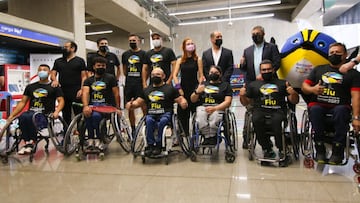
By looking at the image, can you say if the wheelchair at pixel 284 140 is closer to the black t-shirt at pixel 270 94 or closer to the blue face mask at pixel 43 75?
the black t-shirt at pixel 270 94

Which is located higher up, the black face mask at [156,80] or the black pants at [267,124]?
the black face mask at [156,80]

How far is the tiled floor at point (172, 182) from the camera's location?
226 centimetres

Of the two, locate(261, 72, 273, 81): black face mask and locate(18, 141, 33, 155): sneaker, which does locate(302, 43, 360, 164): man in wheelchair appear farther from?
locate(18, 141, 33, 155): sneaker

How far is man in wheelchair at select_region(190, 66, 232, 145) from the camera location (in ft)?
10.4

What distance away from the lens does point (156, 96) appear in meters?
3.31

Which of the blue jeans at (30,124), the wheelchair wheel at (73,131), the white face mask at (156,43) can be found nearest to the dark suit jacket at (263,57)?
the white face mask at (156,43)

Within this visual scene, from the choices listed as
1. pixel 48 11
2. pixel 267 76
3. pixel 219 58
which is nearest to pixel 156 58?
pixel 219 58

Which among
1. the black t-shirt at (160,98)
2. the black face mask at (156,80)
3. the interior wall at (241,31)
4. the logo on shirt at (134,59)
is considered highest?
the interior wall at (241,31)

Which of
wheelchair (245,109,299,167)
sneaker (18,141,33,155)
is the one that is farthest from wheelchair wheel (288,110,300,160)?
sneaker (18,141,33,155)

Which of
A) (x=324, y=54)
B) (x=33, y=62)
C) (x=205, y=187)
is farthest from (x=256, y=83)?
(x=33, y=62)

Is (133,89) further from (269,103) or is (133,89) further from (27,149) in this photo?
(269,103)

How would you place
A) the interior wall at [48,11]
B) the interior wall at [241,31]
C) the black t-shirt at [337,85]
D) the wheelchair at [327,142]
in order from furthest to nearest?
the interior wall at [241,31]
the interior wall at [48,11]
the black t-shirt at [337,85]
the wheelchair at [327,142]

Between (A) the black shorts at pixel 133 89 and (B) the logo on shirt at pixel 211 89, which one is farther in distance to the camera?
(A) the black shorts at pixel 133 89

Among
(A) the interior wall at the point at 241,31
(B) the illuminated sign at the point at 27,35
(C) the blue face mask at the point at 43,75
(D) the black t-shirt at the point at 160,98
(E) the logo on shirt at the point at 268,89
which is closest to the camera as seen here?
(E) the logo on shirt at the point at 268,89
